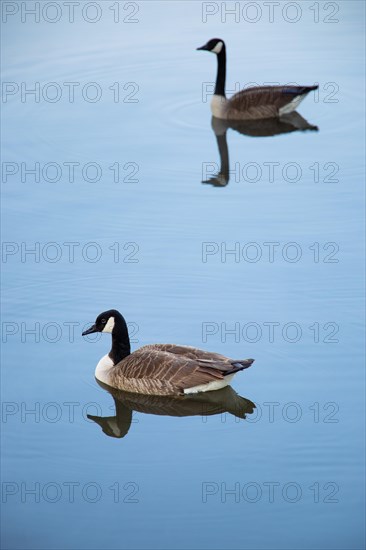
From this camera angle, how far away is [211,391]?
34.5 ft

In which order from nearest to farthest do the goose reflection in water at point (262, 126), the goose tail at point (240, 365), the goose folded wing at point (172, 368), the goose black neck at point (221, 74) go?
the goose tail at point (240, 365), the goose folded wing at point (172, 368), the goose reflection in water at point (262, 126), the goose black neck at point (221, 74)

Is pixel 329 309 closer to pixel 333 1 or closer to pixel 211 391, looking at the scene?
pixel 211 391

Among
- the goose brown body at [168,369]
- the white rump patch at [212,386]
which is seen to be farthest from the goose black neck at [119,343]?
the white rump patch at [212,386]

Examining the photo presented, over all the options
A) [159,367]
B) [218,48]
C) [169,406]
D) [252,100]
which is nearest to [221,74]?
[218,48]

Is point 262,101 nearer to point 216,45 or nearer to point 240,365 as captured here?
point 216,45

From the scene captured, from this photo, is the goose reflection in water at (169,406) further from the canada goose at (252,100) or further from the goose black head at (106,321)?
the canada goose at (252,100)

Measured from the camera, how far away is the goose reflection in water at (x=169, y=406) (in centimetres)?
1012

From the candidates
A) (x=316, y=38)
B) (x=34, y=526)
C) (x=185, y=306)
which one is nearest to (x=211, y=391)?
(x=185, y=306)

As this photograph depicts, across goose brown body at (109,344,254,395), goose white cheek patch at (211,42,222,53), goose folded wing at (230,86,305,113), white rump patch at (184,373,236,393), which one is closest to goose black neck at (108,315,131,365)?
goose brown body at (109,344,254,395)

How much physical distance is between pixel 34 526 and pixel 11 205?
604 cm

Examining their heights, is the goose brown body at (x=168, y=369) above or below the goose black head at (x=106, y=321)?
below

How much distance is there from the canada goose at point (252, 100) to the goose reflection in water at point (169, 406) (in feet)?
23.3

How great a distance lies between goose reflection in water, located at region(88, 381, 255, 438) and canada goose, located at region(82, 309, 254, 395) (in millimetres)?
61

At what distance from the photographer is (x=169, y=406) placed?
34.2 ft
